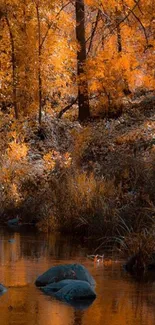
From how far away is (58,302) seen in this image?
9148 millimetres

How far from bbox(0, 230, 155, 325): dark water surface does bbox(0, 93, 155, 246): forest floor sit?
4.56ft

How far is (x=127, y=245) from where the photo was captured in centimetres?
1207

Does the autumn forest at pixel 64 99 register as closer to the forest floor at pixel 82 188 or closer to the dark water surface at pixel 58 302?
the forest floor at pixel 82 188

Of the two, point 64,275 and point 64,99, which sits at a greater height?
point 64,99

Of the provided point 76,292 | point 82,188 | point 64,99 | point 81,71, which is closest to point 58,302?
point 76,292

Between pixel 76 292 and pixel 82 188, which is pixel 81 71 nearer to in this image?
pixel 82 188

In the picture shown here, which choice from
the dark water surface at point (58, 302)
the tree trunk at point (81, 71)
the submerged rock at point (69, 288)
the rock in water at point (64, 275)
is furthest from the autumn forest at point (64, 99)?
the submerged rock at point (69, 288)

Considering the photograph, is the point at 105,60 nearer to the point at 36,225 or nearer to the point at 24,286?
the point at 36,225

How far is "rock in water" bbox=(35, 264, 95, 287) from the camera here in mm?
10117

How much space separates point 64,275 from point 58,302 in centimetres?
106

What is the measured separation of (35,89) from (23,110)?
3.50ft

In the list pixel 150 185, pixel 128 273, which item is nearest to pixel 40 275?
pixel 128 273

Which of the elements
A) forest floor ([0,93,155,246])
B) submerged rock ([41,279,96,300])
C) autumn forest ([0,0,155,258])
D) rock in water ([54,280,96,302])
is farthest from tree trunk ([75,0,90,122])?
rock in water ([54,280,96,302])

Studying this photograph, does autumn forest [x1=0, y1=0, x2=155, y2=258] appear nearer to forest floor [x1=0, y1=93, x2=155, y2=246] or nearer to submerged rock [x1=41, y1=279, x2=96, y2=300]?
forest floor [x1=0, y1=93, x2=155, y2=246]
